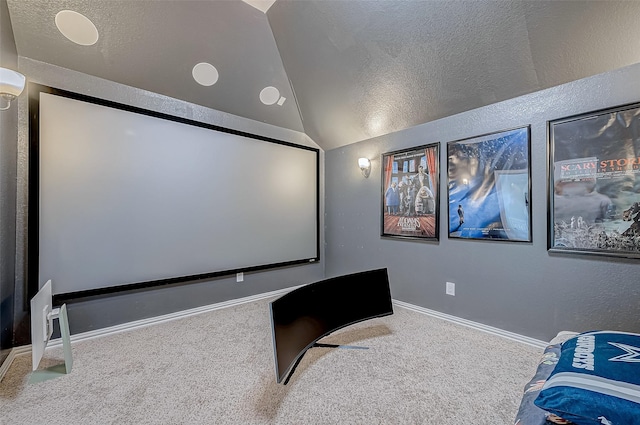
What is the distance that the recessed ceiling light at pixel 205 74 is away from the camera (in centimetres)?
265

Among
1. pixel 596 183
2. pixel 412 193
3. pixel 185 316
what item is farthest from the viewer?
pixel 412 193

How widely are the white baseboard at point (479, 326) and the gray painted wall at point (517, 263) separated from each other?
4 centimetres

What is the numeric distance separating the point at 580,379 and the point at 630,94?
1992 millimetres

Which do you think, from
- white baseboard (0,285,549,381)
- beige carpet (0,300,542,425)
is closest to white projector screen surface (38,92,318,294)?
white baseboard (0,285,549,381)

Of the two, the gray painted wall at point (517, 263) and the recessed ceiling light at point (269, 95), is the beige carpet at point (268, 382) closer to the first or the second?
the gray painted wall at point (517, 263)

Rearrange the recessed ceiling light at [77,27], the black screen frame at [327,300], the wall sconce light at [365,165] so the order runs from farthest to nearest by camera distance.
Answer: the wall sconce light at [365,165]
the recessed ceiling light at [77,27]
the black screen frame at [327,300]

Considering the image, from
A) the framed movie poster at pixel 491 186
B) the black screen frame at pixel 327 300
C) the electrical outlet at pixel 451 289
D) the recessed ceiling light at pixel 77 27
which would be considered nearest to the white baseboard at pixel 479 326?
the electrical outlet at pixel 451 289

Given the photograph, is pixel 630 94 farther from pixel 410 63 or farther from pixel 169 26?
pixel 169 26

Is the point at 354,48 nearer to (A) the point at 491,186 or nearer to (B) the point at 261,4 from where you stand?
(B) the point at 261,4

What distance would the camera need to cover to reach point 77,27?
2.08 m

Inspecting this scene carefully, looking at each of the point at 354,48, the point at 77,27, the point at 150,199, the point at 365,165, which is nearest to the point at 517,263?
the point at 365,165

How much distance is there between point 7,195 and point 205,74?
187cm

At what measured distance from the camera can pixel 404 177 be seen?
10.00 ft

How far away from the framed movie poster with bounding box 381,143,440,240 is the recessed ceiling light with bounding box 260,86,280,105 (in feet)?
4.93
